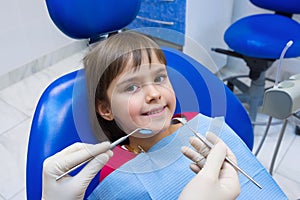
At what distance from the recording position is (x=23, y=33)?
220 cm

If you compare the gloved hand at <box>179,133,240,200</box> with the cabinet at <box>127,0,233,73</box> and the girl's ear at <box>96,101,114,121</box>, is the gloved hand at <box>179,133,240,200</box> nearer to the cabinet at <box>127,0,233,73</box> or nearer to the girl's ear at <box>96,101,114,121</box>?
the girl's ear at <box>96,101,114,121</box>

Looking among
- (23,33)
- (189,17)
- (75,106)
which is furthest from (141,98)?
(23,33)

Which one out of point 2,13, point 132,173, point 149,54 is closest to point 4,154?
point 2,13

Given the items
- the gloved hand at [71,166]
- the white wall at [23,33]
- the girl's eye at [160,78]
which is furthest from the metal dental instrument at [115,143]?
the white wall at [23,33]

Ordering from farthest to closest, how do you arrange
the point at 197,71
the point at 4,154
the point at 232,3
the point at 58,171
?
1. the point at 232,3
2. the point at 4,154
3. the point at 197,71
4. the point at 58,171

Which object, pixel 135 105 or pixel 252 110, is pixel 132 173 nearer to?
pixel 135 105

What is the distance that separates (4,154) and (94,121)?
122 centimetres

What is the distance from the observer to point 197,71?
0.91 m

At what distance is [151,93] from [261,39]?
3.63 feet

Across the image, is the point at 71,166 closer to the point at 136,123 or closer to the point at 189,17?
the point at 136,123

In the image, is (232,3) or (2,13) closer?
(2,13)

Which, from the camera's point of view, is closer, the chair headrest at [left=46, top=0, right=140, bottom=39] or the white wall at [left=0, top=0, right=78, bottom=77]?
the chair headrest at [left=46, top=0, right=140, bottom=39]

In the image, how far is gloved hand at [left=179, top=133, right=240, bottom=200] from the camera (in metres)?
0.57

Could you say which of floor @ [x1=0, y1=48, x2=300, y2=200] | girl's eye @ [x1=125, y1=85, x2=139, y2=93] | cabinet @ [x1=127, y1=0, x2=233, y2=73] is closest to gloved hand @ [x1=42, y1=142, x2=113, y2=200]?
girl's eye @ [x1=125, y1=85, x2=139, y2=93]
